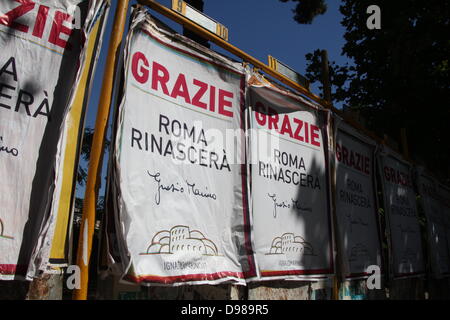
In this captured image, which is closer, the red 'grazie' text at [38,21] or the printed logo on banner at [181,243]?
the red 'grazie' text at [38,21]

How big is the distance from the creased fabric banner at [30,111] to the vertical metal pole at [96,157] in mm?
190

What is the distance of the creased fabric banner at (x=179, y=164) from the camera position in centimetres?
Result: 229

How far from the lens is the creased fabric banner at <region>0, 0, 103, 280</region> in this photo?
1912 mm

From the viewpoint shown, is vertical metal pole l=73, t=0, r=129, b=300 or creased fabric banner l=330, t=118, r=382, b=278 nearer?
vertical metal pole l=73, t=0, r=129, b=300

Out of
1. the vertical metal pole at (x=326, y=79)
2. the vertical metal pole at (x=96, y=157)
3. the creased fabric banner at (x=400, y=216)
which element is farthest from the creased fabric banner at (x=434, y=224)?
the vertical metal pole at (x=96, y=157)

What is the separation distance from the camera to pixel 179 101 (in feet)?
8.92

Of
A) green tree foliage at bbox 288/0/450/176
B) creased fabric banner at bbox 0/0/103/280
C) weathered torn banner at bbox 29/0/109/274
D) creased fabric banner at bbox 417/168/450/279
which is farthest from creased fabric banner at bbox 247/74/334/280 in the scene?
green tree foliage at bbox 288/0/450/176
